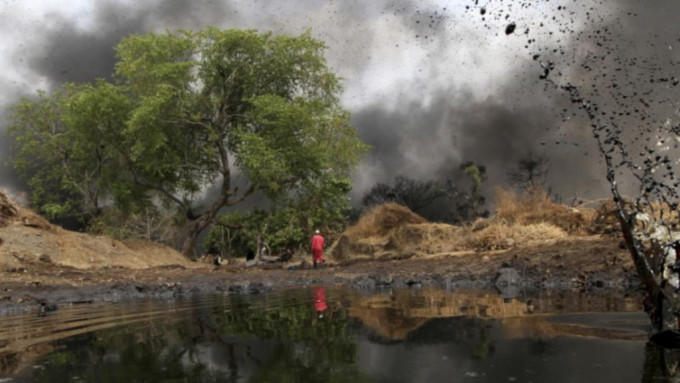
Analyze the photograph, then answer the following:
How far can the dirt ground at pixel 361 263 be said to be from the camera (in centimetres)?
1214

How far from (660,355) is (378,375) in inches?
78.3

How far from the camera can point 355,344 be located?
4.91 metres

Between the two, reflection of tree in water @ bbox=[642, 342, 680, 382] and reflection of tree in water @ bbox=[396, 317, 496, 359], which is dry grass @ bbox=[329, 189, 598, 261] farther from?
reflection of tree in water @ bbox=[642, 342, 680, 382]

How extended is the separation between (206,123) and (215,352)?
106 feet

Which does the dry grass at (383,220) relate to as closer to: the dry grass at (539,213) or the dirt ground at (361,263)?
the dirt ground at (361,263)

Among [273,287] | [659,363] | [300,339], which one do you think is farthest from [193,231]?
[659,363]

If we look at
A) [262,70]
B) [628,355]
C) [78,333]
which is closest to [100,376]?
[78,333]

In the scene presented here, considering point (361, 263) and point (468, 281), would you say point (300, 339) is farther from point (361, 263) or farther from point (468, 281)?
point (361, 263)

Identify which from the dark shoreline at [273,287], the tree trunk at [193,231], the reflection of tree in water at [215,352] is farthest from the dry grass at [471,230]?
the reflection of tree in water at [215,352]

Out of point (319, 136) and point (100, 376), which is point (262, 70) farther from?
point (100, 376)

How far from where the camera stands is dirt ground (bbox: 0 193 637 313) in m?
12.1

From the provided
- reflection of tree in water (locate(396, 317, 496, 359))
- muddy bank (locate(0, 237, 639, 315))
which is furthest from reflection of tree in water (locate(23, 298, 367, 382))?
muddy bank (locate(0, 237, 639, 315))

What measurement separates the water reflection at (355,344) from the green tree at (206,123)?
25.5 metres

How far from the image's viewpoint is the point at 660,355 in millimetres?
4004
